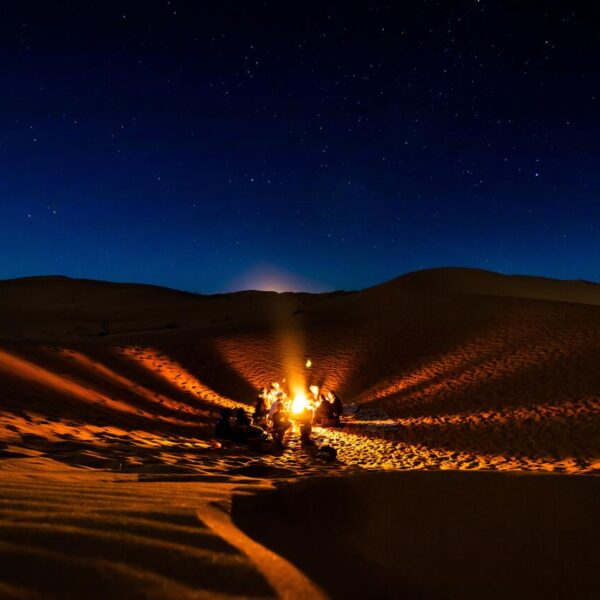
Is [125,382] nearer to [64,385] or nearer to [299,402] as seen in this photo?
[64,385]

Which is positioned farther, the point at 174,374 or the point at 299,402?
the point at 174,374

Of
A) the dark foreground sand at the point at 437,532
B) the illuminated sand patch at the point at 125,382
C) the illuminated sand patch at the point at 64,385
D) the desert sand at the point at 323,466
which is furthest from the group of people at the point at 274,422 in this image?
the dark foreground sand at the point at 437,532

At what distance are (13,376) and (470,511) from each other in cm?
1045

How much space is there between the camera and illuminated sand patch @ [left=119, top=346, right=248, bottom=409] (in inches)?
636

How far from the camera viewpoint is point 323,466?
7.93 metres

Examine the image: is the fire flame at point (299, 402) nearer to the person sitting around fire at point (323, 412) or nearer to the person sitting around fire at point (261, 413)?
the person sitting around fire at point (323, 412)

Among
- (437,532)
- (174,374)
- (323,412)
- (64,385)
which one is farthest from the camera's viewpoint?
(174,374)

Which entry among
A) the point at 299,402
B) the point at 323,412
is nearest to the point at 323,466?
the point at 323,412

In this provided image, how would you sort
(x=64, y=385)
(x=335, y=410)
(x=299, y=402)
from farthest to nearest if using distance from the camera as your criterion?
(x=299, y=402) → (x=335, y=410) → (x=64, y=385)

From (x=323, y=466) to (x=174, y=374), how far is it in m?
11.6

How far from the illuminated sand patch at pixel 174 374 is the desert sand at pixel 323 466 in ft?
0.40

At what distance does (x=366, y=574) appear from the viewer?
9.08 ft

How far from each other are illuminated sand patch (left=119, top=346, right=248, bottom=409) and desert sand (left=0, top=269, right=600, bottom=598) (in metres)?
0.12

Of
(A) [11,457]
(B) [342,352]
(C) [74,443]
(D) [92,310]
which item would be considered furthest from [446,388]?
(D) [92,310]
